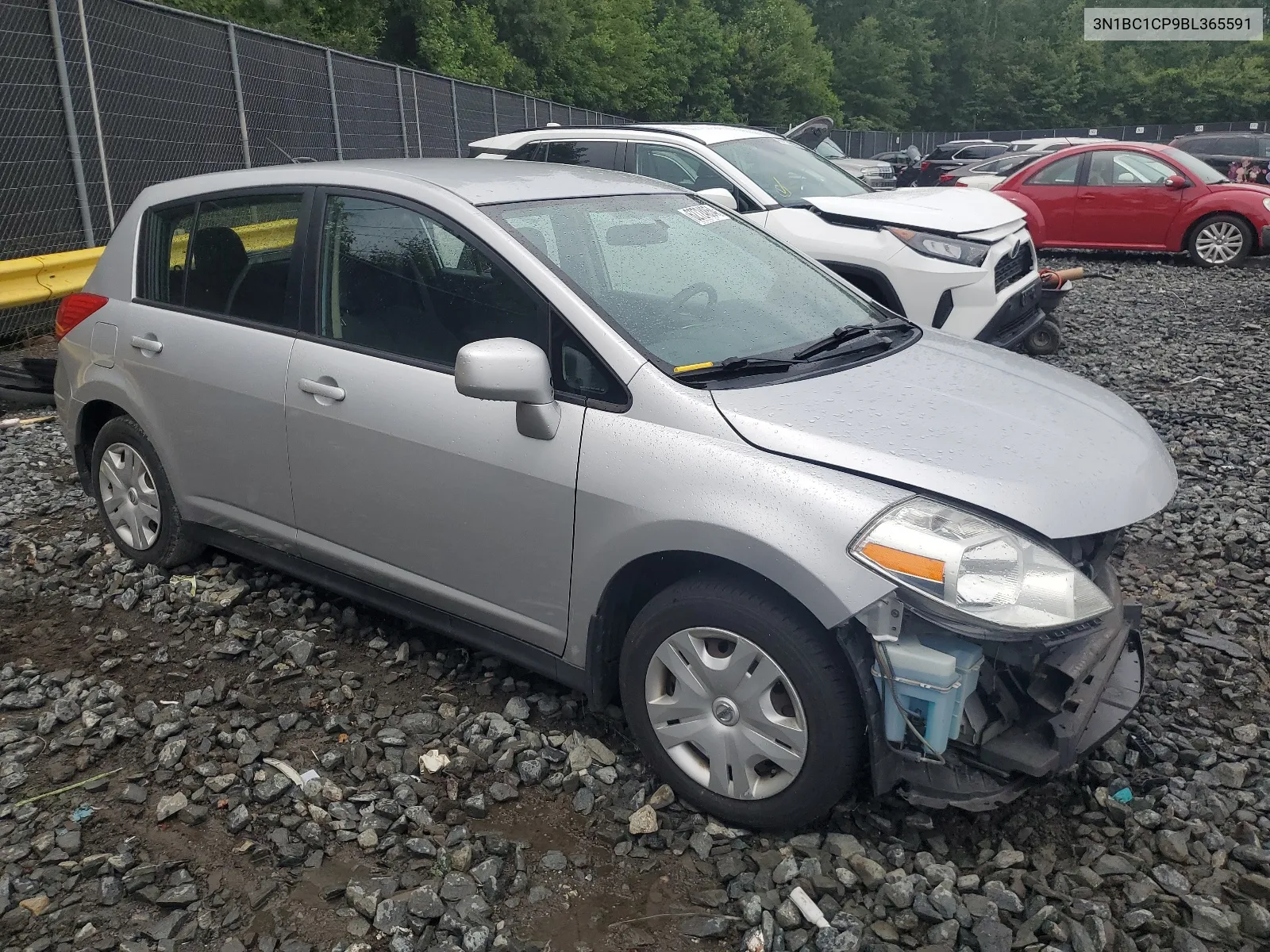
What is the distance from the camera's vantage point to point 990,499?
248 centimetres

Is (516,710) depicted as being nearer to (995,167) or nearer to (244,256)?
(244,256)

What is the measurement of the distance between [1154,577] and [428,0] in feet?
86.3

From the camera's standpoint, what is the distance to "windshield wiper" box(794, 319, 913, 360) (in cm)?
315

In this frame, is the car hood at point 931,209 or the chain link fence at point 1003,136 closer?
the car hood at point 931,209

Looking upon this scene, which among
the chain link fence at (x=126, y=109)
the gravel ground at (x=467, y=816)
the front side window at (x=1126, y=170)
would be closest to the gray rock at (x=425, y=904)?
the gravel ground at (x=467, y=816)

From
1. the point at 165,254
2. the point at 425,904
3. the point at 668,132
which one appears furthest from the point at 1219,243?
the point at 425,904

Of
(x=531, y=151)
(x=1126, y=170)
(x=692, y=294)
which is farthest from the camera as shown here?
(x=1126, y=170)

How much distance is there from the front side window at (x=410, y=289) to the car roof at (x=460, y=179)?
0.12m

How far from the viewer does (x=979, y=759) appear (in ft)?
8.29

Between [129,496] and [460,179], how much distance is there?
2.05 m

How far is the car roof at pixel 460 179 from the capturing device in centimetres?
339

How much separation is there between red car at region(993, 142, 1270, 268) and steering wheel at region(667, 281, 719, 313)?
10.4m

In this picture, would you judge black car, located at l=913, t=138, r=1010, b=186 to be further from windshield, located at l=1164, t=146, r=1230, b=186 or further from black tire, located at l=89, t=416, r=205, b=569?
black tire, located at l=89, t=416, r=205, b=569

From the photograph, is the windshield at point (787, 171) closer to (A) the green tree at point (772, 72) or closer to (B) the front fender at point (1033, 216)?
(B) the front fender at point (1033, 216)
